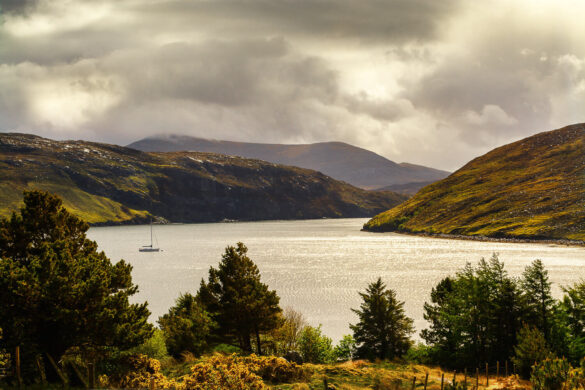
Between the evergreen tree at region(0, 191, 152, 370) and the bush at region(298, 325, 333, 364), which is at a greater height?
the evergreen tree at region(0, 191, 152, 370)

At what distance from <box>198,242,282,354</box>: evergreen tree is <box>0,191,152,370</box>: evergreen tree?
15.5m

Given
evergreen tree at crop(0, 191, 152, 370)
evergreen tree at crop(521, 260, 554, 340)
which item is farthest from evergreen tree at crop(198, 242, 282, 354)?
evergreen tree at crop(521, 260, 554, 340)

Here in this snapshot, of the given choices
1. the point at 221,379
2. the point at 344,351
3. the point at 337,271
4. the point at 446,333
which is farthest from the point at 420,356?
the point at 337,271

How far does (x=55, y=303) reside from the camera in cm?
2648

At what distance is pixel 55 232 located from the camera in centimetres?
3384

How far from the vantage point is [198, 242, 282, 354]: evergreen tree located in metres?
46.2

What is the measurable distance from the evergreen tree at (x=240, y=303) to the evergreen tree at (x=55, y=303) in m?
15.5

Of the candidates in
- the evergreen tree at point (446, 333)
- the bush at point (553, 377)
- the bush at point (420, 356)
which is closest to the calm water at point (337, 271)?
the bush at point (420, 356)

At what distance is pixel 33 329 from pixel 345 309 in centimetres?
6049

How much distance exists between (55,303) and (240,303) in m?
21.6

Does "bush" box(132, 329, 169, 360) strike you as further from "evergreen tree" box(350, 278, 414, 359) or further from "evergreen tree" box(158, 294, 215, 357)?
"evergreen tree" box(350, 278, 414, 359)

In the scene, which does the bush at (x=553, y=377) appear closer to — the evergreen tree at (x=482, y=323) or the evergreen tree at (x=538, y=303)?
the evergreen tree at (x=538, y=303)

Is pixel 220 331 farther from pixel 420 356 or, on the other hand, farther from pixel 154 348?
pixel 420 356

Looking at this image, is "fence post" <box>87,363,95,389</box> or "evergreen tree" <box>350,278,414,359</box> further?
"evergreen tree" <box>350,278,414,359</box>
